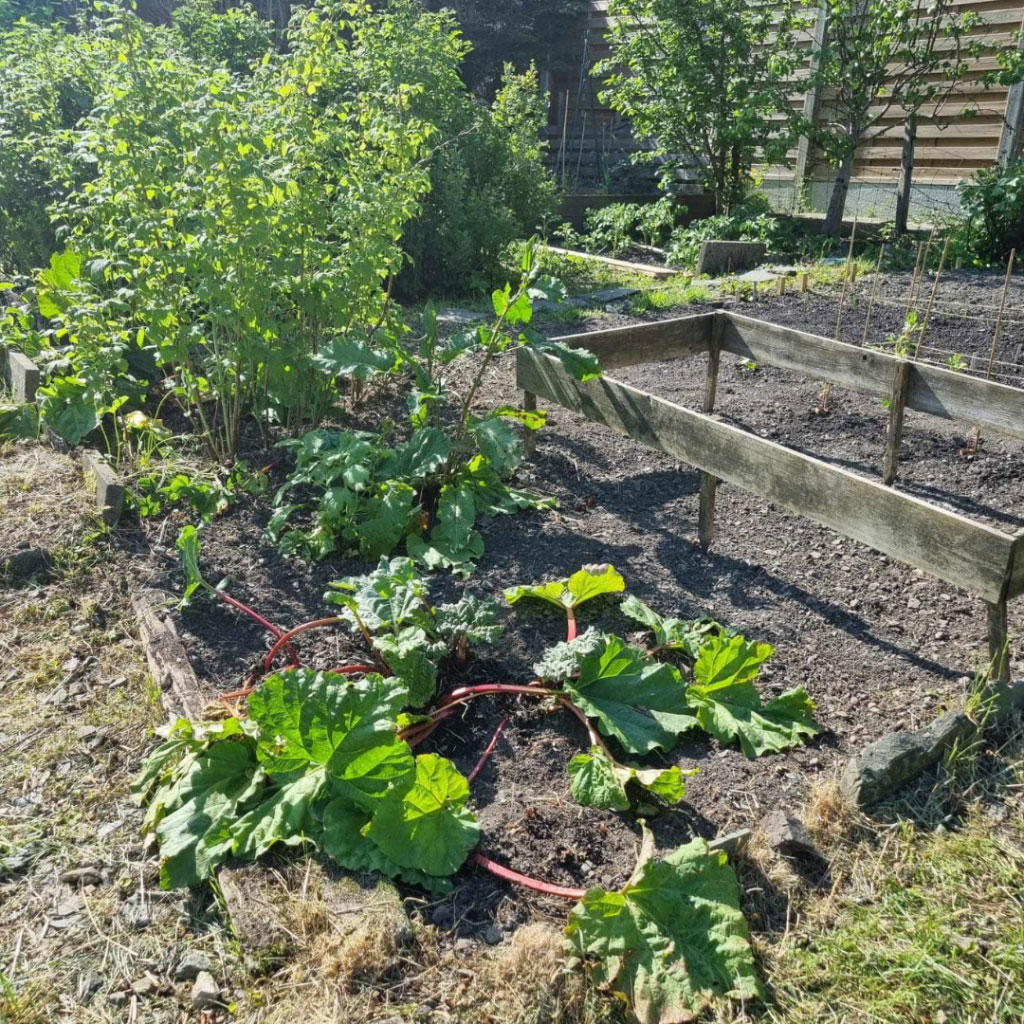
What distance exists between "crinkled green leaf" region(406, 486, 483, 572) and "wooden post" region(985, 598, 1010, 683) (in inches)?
70.1

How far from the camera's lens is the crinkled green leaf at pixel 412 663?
2.76m

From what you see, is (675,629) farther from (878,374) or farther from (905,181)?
(905,181)

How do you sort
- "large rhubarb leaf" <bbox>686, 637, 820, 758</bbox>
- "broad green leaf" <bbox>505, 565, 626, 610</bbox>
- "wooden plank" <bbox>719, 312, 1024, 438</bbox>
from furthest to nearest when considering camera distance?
"wooden plank" <bbox>719, 312, 1024, 438</bbox> → "broad green leaf" <bbox>505, 565, 626, 610</bbox> → "large rhubarb leaf" <bbox>686, 637, 820, 758</bbox>

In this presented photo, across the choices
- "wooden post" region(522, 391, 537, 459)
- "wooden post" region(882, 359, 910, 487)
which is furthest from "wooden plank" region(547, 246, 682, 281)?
"wooden post" region(882, 359, 910, 487)

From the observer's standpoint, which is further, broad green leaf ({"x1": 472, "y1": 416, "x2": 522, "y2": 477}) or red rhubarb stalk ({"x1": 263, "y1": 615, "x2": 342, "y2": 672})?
broad green leaf ({"x1": 472, "y1": 416, "x2": 522, "y2": 477})

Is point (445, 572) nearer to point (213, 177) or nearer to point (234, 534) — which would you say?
point (234, 534)

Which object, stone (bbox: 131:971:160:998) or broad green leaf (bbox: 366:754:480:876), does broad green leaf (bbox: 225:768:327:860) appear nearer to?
broad green leaf (bbox: 366:754:480:876)

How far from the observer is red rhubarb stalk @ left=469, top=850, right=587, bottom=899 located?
2.19 m

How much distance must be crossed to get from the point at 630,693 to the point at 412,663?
64 cm

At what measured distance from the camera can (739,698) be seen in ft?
9.17

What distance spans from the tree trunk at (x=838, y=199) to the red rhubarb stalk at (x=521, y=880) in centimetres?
927

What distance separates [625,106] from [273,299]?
27.6 feet

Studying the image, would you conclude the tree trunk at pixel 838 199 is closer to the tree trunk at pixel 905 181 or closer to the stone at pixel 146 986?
the tree trunk at pixel 905 181

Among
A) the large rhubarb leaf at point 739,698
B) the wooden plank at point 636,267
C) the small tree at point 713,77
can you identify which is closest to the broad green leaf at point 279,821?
the large rhubarb leaf at point 739,698
